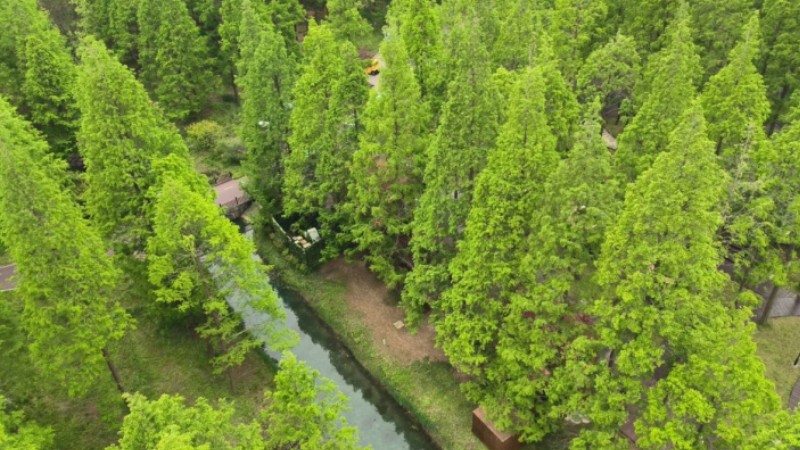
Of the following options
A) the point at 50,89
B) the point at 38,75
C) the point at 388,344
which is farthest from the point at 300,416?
the point at 38,75

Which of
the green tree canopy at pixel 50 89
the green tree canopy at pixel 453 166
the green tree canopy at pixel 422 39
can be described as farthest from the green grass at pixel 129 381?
the green tree canopy at pixel 422 39

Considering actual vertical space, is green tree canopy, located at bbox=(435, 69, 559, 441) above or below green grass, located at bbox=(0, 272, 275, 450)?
above

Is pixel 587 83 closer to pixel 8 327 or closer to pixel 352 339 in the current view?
pixel 352 339

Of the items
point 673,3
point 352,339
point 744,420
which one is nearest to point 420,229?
point 352,339

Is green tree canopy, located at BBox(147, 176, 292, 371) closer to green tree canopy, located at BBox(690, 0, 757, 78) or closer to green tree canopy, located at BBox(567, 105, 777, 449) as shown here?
green tree canopy, located at BBox(567, 105, 777, 449)

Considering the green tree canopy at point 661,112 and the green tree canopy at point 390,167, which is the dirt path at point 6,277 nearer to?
the green tree canopy at point 390,167

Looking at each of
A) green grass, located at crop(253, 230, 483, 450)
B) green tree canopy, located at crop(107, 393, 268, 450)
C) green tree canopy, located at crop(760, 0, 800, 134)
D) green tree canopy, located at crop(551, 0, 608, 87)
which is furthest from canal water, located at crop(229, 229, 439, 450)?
green tree canopy, located at crop(760, 0, 800, 134)

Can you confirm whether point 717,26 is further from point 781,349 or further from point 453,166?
point 453,166
